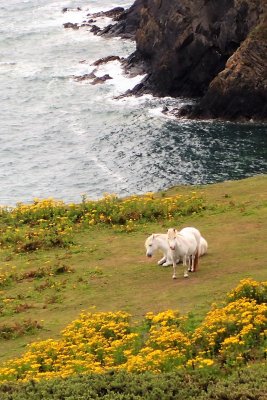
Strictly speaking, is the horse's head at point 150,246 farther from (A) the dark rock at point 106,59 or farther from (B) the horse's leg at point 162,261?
(A) the dark rock at point 106,59

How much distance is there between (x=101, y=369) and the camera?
16328 millimetres

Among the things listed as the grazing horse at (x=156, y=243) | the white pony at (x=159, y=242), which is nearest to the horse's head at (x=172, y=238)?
the white pony at (x=159, y=242)

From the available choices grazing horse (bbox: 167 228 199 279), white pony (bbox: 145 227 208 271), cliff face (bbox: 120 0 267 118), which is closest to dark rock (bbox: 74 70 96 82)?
cliff face (bbox: 120 0 267 118)

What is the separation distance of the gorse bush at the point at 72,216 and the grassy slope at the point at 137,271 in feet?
2.03

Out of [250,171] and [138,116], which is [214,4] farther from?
[250,171]

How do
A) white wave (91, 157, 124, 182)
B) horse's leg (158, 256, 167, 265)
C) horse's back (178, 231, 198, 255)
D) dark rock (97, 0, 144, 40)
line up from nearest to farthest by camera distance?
horse's back (178, 231, 198, 255)
horse's leg (158, 256, 167, 265)
white wave (91, 157, 124, 182)
dark rock (97, 0, 144, 40)

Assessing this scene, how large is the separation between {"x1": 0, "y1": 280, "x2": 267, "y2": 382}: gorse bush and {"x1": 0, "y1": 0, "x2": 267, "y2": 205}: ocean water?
118ft

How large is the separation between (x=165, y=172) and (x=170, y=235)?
35.6m

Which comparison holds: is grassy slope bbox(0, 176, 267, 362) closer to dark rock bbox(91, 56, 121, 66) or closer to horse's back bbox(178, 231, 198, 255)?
horse's back bbox(178, 231, 198, 255)

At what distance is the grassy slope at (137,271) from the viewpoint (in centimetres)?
2178

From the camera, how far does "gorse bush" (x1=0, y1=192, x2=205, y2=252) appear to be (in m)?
30.6

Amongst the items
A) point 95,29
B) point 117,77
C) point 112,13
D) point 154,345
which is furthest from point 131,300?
point 112,13

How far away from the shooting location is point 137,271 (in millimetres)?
25516

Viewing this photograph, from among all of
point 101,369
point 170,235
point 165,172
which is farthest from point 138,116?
point 101,369
